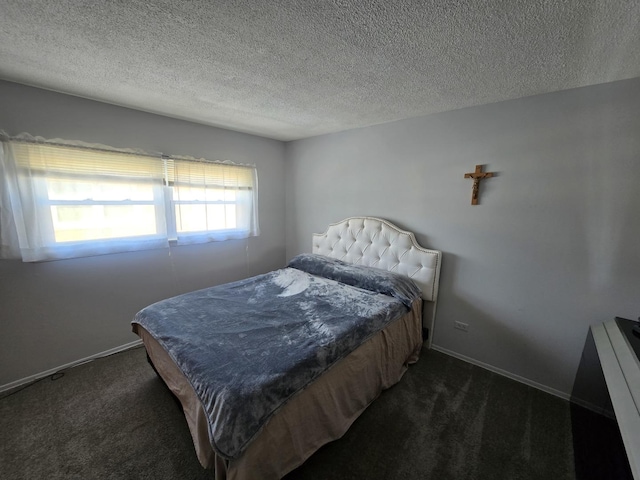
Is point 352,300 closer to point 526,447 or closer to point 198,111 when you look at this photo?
point 526,447

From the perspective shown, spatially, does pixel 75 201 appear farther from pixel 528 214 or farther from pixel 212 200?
pixel 528 214

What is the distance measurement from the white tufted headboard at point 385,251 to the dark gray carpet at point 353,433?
810mm

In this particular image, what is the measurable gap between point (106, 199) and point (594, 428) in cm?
378

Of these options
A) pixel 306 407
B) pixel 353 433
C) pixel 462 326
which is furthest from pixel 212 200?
pixel 462 326

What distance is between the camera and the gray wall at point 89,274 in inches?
74.9

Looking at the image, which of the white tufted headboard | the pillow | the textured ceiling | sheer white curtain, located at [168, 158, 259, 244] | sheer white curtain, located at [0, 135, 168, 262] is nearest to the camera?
the textured ceiling

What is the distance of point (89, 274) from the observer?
87.5 inches

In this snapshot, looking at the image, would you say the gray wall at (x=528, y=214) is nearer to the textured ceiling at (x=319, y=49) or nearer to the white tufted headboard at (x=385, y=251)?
the white tufted headboard at (x=385, y=251)

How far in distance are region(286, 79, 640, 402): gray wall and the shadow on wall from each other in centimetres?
24

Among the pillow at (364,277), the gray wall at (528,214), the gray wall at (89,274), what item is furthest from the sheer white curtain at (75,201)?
the gray wall at (528,214)

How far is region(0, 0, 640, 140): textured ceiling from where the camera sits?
3.41ft

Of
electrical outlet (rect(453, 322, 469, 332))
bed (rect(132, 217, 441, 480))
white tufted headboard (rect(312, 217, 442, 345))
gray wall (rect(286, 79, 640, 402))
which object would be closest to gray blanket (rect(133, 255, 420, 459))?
bed (rect(132, 217, 441, 480))

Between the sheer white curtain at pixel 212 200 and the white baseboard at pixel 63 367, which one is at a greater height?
the sheer white curtain at pixel 212 200

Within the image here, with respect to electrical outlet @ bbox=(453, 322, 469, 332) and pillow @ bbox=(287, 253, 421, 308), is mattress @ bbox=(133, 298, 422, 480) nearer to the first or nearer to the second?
pillow @ bbox=(287, 253, 421, 308)
